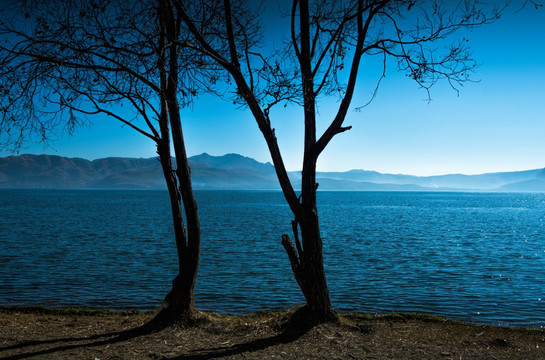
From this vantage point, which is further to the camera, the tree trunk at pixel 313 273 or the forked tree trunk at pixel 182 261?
the forked tree trunk at pixel 182 261

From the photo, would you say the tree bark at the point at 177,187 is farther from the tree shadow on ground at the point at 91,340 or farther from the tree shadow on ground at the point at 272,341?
the tree shadow on ground at the point at 272,341

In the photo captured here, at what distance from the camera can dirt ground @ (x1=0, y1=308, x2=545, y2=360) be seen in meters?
7.86

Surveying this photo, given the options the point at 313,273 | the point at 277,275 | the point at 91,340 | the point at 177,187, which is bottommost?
the point at 277,275

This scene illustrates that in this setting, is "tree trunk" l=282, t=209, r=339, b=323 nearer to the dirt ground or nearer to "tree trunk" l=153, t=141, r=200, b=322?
the dirt ground

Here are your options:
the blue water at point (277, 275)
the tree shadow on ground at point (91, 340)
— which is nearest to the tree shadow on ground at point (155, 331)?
the tree shadow on ground at point (91, 340)

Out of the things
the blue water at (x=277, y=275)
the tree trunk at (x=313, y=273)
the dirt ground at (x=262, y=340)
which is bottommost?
the blue water at (x=277, y=275)

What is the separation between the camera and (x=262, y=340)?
864 cm

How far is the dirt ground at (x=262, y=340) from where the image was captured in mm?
7863

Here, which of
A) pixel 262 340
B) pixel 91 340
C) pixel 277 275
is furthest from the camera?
pixel 277 275

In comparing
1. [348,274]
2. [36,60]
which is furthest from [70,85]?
[348,274]

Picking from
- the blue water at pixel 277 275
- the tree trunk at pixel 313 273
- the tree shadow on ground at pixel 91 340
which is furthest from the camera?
the blue water at pixel 277 275

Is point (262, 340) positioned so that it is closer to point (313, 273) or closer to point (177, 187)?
point (313, 273)

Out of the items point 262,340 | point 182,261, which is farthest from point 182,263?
point 262,340

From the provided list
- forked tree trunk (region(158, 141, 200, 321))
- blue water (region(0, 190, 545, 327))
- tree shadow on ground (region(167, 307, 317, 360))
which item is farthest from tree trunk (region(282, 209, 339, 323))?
blue water (region(0, 190, 545, 327))
